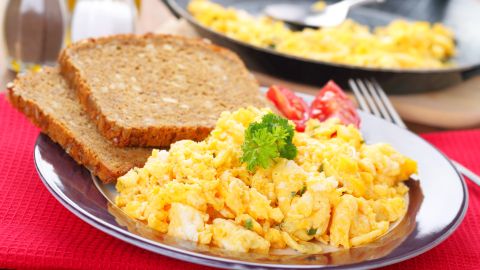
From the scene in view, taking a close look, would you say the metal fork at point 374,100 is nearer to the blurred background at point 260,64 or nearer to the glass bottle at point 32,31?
the blurred background at point 260,64

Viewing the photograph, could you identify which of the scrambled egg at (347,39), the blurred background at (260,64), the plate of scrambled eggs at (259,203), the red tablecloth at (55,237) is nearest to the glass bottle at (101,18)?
the blurred background at (260,64)

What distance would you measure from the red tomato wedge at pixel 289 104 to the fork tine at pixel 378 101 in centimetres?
55

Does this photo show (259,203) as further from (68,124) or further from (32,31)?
(32,31)

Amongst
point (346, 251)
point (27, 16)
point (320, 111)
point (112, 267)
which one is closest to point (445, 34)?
point (320, 111)

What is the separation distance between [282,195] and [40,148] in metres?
1.07

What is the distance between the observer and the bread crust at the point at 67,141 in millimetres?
2957

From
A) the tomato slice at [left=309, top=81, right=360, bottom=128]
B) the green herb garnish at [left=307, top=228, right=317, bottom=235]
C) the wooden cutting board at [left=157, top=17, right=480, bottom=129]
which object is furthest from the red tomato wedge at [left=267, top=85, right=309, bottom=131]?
the green herb garnish at [left=307, top=228, right=317, bottom=235]

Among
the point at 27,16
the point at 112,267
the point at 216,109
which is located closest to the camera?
the point at 112,267

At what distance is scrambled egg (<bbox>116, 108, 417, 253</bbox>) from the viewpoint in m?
2.47

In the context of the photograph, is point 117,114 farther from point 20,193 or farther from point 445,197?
point 445,197

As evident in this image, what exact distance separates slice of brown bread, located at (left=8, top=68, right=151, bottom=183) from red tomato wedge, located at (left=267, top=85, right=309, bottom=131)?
0.86 m

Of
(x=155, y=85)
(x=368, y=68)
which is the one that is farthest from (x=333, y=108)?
(x=155, y=85)

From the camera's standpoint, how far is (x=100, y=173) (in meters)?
2.96

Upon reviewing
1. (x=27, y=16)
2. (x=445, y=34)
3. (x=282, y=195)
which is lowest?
(x=445, y=34)
